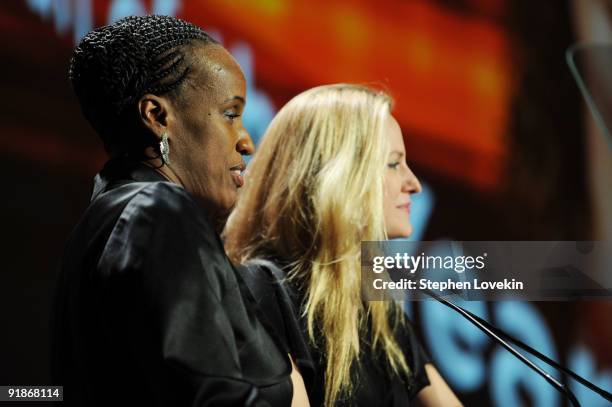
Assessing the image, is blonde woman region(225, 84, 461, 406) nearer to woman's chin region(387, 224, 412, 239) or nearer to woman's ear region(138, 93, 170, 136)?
woman's chin region(387, 224, 412, 239)

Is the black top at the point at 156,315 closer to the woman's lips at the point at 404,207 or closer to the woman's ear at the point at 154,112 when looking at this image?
the woman's ear at the point at 154,112

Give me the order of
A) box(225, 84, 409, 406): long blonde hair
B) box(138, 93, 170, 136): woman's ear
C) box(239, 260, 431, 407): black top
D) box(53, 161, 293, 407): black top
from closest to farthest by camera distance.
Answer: box(53, 161, 293, 407): black top, box(138, 93, 170, 136): woman's ear, box(239, 260, 431, 407): black top, box(225, 84, 409, 406): long blonde hair

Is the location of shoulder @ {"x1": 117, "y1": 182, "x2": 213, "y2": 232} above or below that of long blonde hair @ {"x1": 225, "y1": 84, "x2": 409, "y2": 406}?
below

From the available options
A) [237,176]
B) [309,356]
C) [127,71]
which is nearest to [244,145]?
[237,176]

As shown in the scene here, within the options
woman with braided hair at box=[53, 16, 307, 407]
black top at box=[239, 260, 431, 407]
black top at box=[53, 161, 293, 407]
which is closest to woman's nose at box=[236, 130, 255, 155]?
woman with braided hair at box=[53, 16, 307, 407]

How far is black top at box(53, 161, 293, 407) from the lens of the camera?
69cm

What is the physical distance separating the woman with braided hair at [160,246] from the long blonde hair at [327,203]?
1.71 feet

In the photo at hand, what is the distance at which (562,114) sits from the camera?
2104 mm

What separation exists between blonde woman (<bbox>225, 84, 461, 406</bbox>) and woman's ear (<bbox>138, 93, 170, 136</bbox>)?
57 centimetres

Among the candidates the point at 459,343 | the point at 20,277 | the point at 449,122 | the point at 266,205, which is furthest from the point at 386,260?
the point at 20,277

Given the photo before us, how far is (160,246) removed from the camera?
72 cm

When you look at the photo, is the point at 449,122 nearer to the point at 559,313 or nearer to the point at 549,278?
the point at 559,313

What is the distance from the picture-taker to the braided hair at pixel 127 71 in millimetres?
863

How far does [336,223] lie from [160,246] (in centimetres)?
76
